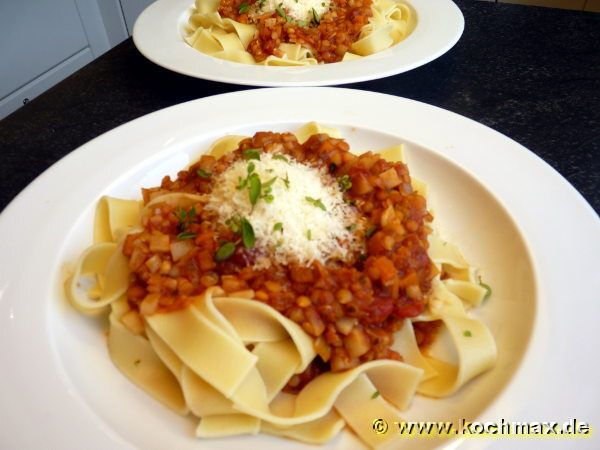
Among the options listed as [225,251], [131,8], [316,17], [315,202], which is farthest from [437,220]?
[131,8]

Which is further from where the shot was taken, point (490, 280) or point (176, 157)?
point (176, 157)

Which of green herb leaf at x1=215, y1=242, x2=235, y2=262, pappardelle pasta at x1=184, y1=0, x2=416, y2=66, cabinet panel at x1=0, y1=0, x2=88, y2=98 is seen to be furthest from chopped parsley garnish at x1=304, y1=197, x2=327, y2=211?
cabinet panel at x1=0, y1=0, x2=88, y2=98

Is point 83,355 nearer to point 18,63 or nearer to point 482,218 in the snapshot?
point 482,218

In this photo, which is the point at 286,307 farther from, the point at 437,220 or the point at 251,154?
the point at 437,220

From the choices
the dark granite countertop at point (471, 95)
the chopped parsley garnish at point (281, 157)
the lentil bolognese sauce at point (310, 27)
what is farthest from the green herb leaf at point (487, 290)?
the lentil bolognese sauce at point (310, 27)

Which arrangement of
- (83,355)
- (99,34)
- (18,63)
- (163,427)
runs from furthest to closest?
(99,34)
(18,63)
(83,355)
(163,427)

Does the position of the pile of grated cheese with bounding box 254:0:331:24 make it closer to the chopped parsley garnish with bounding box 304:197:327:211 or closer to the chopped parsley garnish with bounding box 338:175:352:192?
the chopped parsley garnish with bounding box 338:175:352:192

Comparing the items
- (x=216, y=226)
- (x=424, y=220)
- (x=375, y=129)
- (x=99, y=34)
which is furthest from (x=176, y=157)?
(x=99, y=34)
